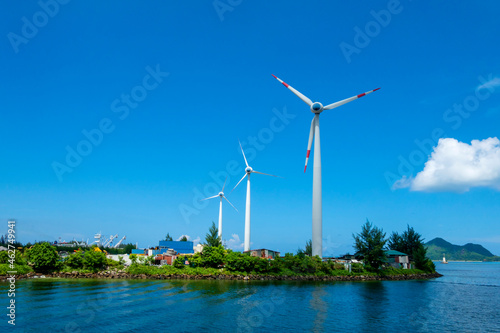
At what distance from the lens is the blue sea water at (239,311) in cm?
2730

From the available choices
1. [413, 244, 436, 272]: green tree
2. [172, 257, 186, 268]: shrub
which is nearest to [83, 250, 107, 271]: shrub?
[172, 257, 186, 268]: shrub

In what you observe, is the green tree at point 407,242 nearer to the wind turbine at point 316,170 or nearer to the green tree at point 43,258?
the wind turbine at point 316,170

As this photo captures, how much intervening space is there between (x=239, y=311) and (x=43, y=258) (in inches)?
1939

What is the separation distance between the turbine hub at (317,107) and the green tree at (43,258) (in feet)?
191

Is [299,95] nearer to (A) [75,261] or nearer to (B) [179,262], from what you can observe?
(B) [179,262]

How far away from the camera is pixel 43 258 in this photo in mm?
64438

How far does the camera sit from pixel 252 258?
2653 inches

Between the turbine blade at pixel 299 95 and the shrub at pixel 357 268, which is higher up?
the turbine blade at pixel 299 95

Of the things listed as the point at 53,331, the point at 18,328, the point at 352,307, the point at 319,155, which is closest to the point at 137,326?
the point at 53,331

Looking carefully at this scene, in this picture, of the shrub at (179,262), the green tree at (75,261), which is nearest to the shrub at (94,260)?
the green tree at (75,261)

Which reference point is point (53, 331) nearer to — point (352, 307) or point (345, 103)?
point (352, 307)

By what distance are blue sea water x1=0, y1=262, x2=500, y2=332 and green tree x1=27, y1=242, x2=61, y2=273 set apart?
63.3ft

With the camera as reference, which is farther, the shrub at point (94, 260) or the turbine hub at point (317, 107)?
the turbine hub at point (317, 107)

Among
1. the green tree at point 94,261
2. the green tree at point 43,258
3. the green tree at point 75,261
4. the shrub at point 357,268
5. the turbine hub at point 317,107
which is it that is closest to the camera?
the green tree at point 43,258
